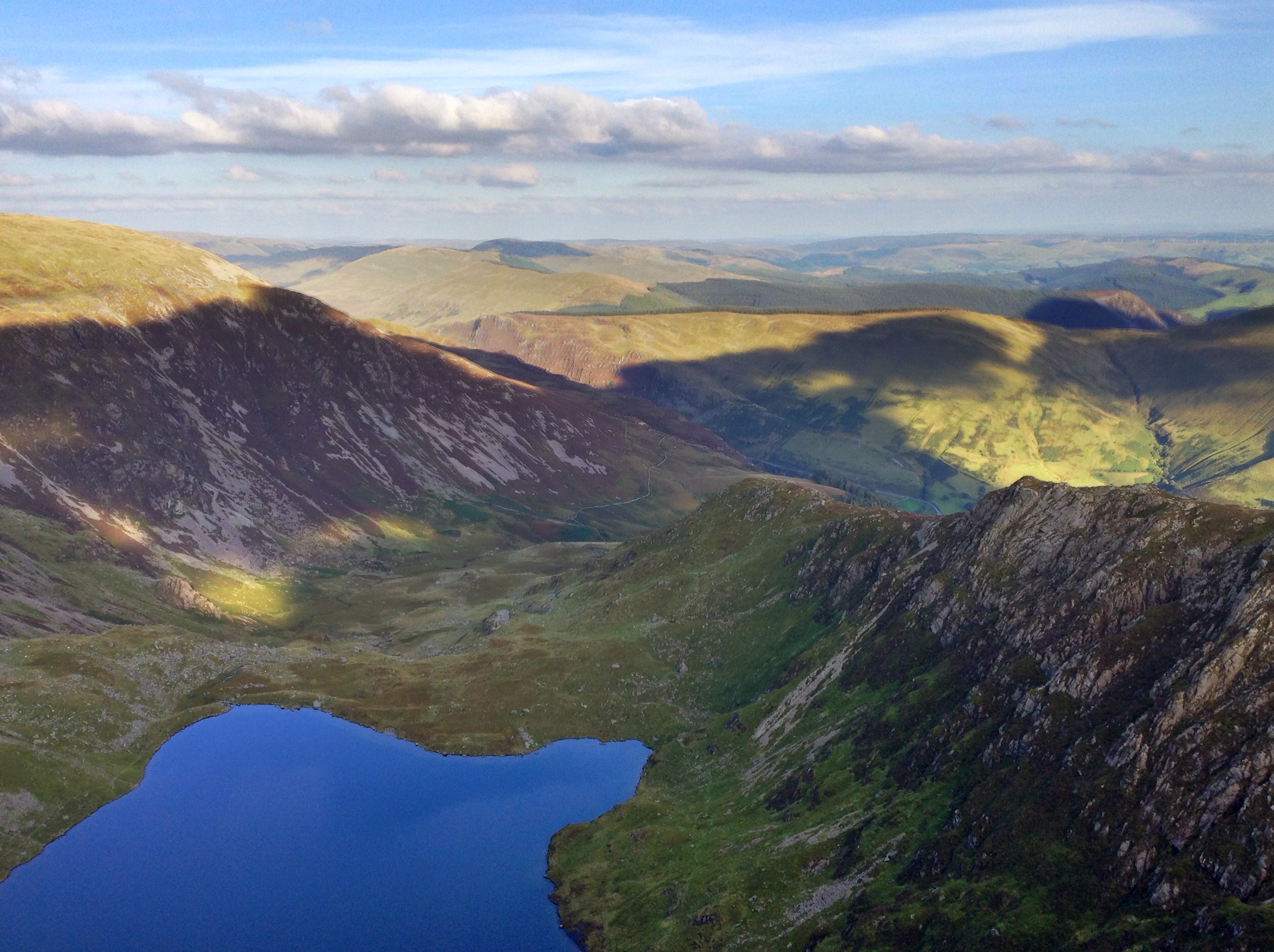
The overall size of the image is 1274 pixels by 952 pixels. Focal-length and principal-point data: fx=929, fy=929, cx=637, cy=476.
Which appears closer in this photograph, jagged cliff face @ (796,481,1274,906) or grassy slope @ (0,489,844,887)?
jagged cliff face @ (796,481,1274,906)

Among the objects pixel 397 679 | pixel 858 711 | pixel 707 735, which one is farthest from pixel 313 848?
pixel 858 711

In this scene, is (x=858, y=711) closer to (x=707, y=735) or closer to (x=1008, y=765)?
(x=707, y=735)

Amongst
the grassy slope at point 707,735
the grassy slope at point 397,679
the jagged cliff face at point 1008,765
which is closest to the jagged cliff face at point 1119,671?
the jagged cliff face at point 1008,765

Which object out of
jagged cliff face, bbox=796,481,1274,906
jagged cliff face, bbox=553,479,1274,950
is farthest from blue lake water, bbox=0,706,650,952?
jagged cliff face, bbox=796,481,1274,906

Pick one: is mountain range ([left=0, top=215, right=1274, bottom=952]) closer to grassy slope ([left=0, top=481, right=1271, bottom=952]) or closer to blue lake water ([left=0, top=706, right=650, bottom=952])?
grassy slope ([left=0, top=481, right=1271, bottom=952])

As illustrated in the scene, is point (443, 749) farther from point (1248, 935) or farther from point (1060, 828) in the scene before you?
point (1248, 935)

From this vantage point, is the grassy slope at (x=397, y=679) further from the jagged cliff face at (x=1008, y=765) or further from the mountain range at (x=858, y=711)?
the jagged cliff face at (x=1008, y=765)

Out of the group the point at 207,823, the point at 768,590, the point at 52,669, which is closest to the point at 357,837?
the point at 207,823
